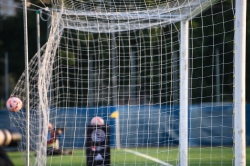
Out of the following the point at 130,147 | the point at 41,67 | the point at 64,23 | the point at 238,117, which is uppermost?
the point at 64,23

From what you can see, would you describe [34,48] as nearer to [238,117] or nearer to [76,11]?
[76,11]

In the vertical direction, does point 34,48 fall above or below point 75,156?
above

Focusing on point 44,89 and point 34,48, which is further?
point 34,48

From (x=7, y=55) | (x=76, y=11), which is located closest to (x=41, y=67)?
→ (x=76, y=11)

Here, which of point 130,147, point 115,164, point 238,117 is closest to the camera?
point 238,117

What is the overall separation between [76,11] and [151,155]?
6.04m

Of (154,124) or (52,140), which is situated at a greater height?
(154,124)

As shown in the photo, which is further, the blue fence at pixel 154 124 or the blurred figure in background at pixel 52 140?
the blue fence at pixel 154 124

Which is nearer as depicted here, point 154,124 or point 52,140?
point 52,140

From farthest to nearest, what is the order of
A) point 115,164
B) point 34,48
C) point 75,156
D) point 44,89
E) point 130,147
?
point 34,48 < point 130,147 < point 75,156 < point 115,164 < point 44,89

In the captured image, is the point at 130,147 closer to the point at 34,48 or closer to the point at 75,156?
the point at 75,156

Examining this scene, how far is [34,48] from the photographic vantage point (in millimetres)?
24062

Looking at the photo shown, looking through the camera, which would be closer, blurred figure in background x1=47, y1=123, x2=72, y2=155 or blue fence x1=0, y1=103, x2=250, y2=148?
blurred figure in background x1=47, y1=123, x2=72, y2=155

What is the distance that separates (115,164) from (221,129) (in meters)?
6.99
